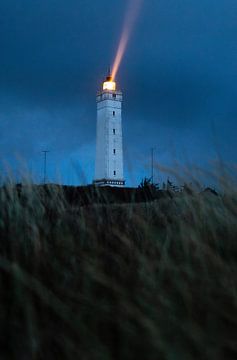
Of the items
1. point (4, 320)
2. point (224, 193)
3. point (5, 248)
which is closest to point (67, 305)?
point (4, 320)

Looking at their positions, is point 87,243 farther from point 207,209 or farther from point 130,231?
point 207,209

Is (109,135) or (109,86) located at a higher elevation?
(109,86)

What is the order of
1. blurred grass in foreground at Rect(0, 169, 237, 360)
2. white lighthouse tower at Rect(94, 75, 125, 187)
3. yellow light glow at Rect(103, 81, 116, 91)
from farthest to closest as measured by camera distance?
yellow light glow at Rect(103, 81, 116, 91) → white lighthouse tower at Rect(94, 75, 125, 187) → blurred grass in foreground at Rect(0, 169, 237, 360)

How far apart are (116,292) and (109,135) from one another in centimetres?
6027

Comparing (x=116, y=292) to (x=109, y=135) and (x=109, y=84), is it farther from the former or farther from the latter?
(x=109, y=84)

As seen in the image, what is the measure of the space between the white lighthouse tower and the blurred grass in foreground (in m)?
55.8

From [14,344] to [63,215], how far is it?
2618mm

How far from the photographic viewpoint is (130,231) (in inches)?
193

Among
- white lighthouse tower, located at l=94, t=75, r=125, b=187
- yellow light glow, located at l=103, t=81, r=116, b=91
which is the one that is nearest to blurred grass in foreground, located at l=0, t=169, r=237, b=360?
white lighthouse tower, located at l=94, t=75, r=125, b=187

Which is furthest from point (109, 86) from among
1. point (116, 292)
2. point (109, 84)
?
point (116, 292)

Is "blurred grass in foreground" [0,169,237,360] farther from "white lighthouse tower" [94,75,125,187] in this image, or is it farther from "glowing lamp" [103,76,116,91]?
"glowing lamp" [103,76,116,91]

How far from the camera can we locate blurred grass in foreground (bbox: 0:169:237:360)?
2699mm

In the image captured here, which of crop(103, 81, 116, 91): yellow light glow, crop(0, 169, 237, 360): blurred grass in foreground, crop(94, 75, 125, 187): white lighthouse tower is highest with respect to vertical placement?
crop(103, 81, 116, 91): yellow light glow

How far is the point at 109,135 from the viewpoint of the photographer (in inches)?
2489
